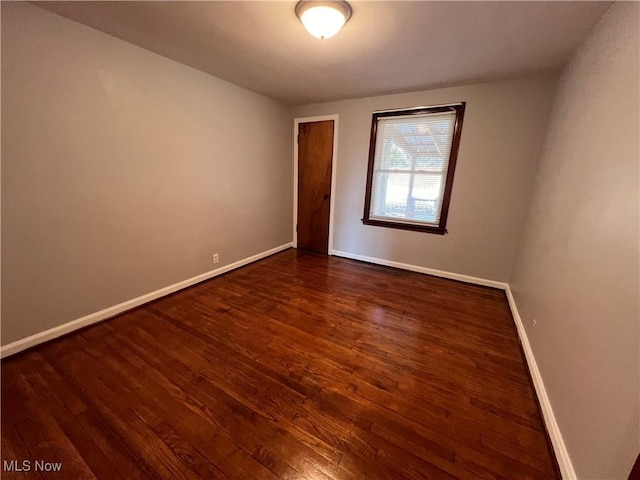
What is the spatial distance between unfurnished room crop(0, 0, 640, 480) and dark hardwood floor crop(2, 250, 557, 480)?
0.05 feet

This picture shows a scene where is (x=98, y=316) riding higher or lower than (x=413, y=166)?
lower

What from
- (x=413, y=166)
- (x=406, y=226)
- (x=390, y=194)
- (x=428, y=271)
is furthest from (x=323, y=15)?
(x=428, y=271)

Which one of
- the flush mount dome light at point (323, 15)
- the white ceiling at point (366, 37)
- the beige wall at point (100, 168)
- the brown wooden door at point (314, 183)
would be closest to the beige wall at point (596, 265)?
the white ceiling at point (366, 37)

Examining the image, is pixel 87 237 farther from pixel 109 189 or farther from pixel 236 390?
pixel 236 390

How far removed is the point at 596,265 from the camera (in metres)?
1.17

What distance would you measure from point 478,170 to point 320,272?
88.7 inches

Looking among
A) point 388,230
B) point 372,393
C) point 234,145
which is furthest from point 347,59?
point 372,393

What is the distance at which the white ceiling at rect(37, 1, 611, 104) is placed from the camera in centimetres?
152

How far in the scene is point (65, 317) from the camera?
6.40ft

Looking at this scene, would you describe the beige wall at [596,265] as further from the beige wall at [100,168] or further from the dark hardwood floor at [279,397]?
the beige wall at [100,168]

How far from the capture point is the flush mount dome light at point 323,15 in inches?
56.4

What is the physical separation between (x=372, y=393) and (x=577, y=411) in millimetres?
952

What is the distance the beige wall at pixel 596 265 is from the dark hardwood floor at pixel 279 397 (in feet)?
1.02

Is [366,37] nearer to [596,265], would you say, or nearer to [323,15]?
[323,15]
